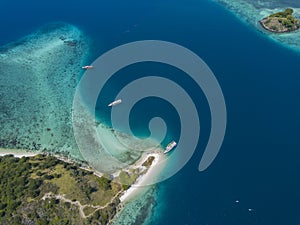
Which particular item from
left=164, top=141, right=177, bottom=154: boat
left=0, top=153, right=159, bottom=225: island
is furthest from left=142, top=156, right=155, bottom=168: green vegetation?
left=164, top=141, right=177, bottom=154: boat

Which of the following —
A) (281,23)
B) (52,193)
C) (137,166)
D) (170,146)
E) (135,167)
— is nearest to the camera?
(52,193)

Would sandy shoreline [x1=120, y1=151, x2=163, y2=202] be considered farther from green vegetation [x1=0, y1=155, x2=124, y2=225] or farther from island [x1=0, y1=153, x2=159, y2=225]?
Result: green vegetation [x1=0, y1=155, x2=124, y2=225]

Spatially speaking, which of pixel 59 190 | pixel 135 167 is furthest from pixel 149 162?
pixel 59 190

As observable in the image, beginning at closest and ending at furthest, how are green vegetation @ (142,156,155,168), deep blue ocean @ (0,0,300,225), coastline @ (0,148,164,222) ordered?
deep blue ocean @ (0,0,300,225)
coastline @ (0,148,164,222)
green vegetation @ (142,156,155,168)

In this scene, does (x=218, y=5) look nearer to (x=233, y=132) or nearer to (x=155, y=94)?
(x=155, y=94)

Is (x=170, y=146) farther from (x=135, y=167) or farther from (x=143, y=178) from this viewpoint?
(x=143, y=178)

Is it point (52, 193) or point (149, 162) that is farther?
point (149, 162)
